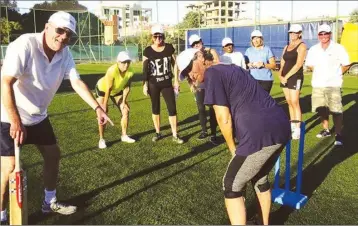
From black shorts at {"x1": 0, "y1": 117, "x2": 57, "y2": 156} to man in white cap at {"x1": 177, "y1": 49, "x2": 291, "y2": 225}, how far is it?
164cm

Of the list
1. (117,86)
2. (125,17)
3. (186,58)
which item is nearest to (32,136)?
(186,58)

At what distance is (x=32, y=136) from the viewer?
3.99 m

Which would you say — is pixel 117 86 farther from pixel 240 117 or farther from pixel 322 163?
pixel 240 117

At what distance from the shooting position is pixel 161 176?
18.5ft

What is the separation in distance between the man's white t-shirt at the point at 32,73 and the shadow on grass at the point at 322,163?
2610 mm

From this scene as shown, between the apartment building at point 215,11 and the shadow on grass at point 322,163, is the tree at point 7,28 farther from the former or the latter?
the shadow on grass at point 322,163

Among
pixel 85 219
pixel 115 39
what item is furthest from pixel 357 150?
pixel 115 39

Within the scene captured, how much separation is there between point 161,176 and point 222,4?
34150 millimetres

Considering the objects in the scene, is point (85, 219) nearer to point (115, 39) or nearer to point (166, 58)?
point (166, 58)

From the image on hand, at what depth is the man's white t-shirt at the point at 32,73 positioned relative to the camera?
341 centimetres

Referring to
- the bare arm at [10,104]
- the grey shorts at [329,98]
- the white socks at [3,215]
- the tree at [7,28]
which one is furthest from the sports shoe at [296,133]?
the tree at [7,28]

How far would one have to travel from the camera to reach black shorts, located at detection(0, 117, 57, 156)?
373 centimetres

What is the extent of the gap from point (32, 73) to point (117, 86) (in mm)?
3593

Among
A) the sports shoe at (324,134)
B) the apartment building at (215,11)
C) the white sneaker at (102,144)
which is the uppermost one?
the apartment building at (215,11)
